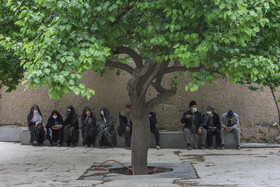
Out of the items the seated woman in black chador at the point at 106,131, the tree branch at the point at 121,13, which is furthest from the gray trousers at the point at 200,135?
the tree branch at the point at 121,13

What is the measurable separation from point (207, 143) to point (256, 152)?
1.50 meters

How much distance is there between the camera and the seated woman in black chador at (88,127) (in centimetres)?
1151

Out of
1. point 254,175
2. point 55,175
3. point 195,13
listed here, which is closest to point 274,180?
point 254,175

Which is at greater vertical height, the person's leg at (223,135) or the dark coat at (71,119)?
the dark coat at (71,119)

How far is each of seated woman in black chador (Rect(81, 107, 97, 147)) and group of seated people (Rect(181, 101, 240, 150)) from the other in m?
2.65

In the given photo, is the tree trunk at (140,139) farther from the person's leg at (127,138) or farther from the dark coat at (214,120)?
the dark coat at (214,120)

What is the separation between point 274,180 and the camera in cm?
634

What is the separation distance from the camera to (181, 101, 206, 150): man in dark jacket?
36.7 feet

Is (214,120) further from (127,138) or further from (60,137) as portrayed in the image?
(60,137)

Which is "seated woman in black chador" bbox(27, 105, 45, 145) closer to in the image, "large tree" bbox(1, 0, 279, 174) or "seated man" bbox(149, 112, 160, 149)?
"seated man" bbox(149, 112, 160, 149)

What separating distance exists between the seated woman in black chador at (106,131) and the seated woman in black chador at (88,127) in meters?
0.16

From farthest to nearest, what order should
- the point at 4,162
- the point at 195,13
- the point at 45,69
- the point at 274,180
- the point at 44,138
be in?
the point at 44,138 → the point at 4,162 → the point at 274,180 → the point at 195,13 → the point at 45,69

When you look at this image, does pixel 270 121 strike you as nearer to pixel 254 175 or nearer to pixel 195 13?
pixel 254 175

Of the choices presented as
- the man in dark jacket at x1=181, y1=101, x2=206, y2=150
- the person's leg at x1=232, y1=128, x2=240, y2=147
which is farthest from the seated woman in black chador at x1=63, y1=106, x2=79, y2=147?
the person's leg at x1=232, y1=128, x2=240, y2=147
